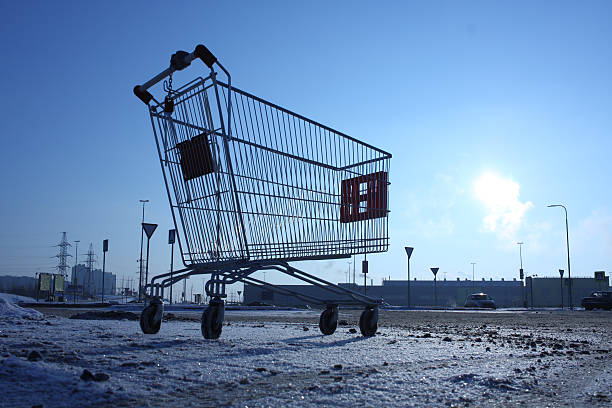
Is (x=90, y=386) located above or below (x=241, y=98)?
below

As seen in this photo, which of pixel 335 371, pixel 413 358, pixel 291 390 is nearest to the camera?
pixel 291 390

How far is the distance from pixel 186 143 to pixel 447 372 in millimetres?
3891

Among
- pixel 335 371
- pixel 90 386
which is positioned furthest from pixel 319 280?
pixel 90 386

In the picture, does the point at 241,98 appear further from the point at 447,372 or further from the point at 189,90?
the point at 447,372

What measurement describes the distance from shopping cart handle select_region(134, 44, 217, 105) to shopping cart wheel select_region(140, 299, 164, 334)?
7.66ft

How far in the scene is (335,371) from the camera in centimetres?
344

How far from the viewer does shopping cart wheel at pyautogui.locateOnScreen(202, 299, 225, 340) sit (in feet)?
16.7

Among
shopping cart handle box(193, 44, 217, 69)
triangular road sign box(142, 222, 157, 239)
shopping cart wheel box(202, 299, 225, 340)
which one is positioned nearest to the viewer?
shopping cart wheel box(202, 299, 225, 340)

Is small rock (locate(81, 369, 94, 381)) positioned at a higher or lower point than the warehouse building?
higher

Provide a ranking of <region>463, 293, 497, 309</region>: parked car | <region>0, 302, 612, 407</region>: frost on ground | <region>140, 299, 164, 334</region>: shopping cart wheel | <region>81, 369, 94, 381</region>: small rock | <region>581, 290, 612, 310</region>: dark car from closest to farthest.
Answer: <region>0, 302, 612, 407</region>: frost on ground < <region>81, 369, 94, 381</region>: small rock < <region>140, 299, 164, 334</region>: shopping cart wheel < <region>581, 290, 612, 310</region>: dark car < <region>463, 293, 497, 309</region>: parked car

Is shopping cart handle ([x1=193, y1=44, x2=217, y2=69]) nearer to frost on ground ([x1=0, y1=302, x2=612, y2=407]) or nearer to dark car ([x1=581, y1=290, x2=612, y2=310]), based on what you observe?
frost on ground ([x1=0, y1=302, x2=612, y2=407])

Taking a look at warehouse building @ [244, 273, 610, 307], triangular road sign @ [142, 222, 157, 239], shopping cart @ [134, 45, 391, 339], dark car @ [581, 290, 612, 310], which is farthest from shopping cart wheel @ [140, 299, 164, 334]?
warehouse building @ [244, 273, 610, 307]

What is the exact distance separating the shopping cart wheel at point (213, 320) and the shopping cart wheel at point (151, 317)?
2.49 ft

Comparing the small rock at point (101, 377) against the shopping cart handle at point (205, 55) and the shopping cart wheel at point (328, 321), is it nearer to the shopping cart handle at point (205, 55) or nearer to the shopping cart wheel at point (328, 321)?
the shopping cart handle at point (205, 55)
